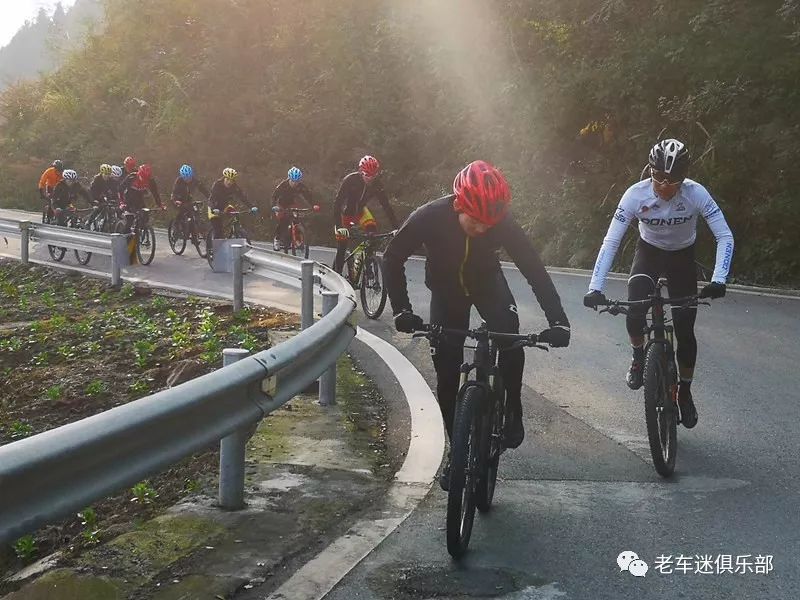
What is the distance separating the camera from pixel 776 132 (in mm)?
19984

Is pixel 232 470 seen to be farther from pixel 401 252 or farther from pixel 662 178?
pixel 662 178

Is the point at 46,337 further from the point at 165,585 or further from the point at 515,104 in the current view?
the point at 515,104

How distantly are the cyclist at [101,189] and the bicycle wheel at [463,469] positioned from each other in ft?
68.0

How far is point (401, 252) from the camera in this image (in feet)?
18.3

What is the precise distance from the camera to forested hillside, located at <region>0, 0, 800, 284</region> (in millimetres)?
20844

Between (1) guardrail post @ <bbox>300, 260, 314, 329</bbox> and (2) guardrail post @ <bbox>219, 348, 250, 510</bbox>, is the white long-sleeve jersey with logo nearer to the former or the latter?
(1) guardrail post @ <bbox>300, 260, 314, 329</bbox>

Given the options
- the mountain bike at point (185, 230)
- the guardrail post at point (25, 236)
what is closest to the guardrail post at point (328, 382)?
the guardrail post at point (25, 236)

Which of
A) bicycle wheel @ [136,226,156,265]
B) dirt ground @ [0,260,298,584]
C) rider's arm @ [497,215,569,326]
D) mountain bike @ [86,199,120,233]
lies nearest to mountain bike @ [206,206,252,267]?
bicycle wheel @ [136,226,156,265]

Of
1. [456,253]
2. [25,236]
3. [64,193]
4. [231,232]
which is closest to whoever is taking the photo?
[456,253]

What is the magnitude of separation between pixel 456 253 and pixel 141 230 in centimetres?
1787

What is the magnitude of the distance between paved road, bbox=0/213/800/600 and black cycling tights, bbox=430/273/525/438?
579mm

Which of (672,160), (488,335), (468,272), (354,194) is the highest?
(672,160)

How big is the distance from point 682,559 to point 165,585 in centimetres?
220

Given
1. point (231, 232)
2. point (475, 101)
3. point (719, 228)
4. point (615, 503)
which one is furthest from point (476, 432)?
point (475, 101)
